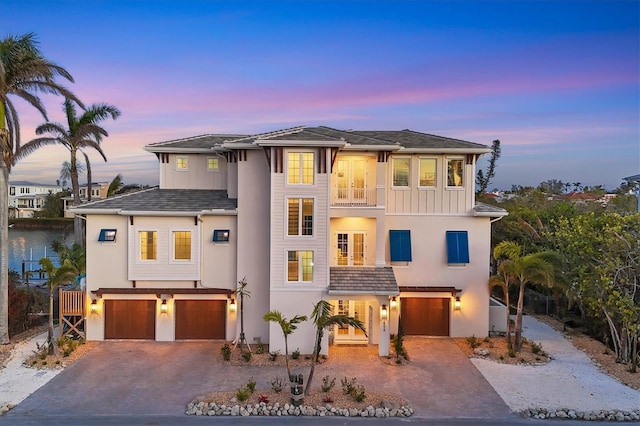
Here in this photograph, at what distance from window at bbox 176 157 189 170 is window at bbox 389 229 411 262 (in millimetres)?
9044

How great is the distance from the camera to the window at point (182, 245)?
49.5ft

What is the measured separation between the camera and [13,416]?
941 cm

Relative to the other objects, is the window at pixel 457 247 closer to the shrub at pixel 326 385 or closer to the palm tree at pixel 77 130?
the shrub at pixel 326 385

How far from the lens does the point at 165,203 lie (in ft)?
50.9

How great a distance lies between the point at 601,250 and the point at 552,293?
6.83 meters

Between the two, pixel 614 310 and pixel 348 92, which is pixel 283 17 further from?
pixel 614 310

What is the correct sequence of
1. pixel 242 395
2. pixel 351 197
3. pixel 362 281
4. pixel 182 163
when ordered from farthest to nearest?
pixel 182 163, pixel 351 197, pixel 362 281, pixel 242 395

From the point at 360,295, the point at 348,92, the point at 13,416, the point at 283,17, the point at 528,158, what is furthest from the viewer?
the point at 528,158

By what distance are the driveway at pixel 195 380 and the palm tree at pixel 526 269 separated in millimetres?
2743

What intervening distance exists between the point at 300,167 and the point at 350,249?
388 cm

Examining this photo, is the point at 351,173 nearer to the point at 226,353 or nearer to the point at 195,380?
the point at 226,353

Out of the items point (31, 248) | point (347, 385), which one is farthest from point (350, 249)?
point (31, 248)

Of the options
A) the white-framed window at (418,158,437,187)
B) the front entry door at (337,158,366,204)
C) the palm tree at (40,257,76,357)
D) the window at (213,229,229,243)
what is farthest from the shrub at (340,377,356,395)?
the palm tree at (40,257,76,357)

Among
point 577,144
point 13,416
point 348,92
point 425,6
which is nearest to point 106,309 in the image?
point 13,416
